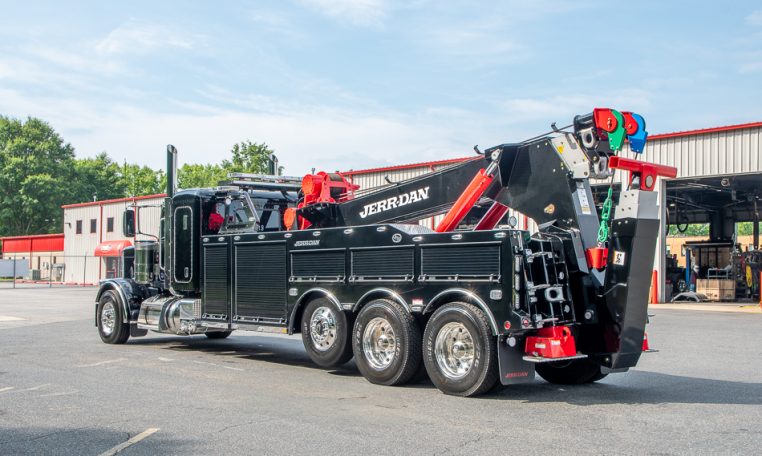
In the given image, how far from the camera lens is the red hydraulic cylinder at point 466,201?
32.7 feet

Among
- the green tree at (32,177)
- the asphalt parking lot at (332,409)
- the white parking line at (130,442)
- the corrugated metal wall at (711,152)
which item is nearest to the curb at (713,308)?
the corrugated metal wall at (711,152)

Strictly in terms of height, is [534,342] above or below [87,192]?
below

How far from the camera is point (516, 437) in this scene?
6.95m

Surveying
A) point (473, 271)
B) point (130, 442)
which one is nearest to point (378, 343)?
point (473, 271)

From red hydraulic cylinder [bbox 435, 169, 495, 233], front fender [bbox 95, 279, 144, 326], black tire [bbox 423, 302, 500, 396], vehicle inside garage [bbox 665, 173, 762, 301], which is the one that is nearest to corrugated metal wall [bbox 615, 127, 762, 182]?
vehicle inside garage [bbox 665, 173, 762, 301]

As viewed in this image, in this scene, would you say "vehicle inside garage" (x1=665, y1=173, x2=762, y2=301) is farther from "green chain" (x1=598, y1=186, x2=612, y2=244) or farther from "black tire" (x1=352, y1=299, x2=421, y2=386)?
"black tire" (x1=352, y1=299, x2=421, y2=386)

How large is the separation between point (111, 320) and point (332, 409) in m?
8.35

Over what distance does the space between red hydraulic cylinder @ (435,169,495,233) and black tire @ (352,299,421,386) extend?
1.25 m

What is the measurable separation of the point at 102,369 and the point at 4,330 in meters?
8.54

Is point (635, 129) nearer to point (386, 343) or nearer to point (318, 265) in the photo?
point (386, 343)

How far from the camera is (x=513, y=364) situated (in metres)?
8.66

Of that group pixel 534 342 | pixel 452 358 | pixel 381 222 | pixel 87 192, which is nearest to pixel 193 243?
pixel 381 222

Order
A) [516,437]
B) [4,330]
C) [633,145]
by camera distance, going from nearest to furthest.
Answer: [516,437] → [633,145] → [4,330]

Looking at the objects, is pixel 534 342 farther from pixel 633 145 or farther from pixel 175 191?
pixel 175 191
